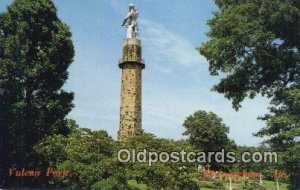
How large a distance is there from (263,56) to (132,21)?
A: 121 ft

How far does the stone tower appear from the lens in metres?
56.8

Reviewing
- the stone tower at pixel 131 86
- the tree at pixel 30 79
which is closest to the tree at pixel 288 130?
the tree at pixel 30 79

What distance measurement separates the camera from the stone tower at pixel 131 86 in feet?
186

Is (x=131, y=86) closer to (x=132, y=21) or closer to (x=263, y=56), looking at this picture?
(x=132, y=21)

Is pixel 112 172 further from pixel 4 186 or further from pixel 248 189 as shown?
pixel 248 189

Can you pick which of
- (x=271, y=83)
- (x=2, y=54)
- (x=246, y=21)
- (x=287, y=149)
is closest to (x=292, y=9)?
(x=246, y=21)

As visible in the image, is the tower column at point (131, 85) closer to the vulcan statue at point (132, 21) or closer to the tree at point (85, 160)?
the vulcan statue at point (132, 21)

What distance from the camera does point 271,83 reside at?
2703 cm

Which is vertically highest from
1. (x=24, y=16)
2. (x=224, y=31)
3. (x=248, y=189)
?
(x=24, y=16)

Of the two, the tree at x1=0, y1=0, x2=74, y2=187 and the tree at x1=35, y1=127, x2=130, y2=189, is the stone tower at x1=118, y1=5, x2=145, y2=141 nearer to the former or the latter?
the tree at x1=0, y1=0, x2=74, y2=187

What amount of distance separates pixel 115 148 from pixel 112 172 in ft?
8.62

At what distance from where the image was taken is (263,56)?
85.5 ft

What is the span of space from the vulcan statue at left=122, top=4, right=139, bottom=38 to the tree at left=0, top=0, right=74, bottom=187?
70.5ft

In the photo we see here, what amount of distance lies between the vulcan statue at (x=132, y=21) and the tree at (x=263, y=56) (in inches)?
1306
